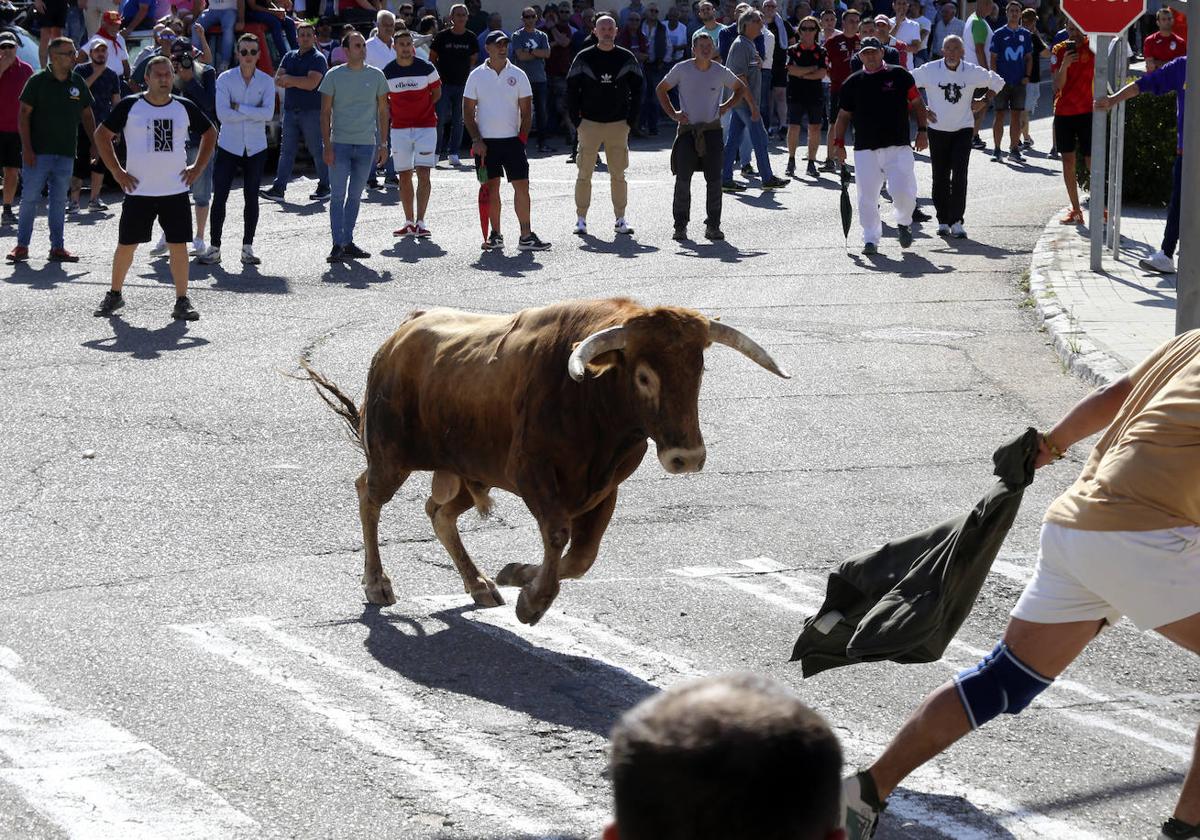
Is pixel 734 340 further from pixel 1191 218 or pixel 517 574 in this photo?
pixel 1191 218

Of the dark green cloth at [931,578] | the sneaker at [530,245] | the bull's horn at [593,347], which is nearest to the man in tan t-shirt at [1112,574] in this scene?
the dark green cloth at [931,578]

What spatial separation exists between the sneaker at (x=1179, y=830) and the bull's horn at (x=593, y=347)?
2709mm

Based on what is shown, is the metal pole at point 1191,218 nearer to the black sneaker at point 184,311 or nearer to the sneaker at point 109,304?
the black sneaker at point 184,311

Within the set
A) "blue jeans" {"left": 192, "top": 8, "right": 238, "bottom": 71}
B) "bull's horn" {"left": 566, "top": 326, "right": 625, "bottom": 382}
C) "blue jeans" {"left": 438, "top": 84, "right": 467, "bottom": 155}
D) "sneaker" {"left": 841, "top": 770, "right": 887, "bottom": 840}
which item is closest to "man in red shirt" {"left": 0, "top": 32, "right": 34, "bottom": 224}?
"blue jeans" {"left": 192, "top": 8, "right": 238, "bottom": 71}

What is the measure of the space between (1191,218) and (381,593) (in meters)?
5.55

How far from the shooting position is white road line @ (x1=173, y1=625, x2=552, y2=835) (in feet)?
Answer: 17.1

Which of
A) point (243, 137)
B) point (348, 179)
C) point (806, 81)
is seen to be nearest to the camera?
point (243, 137)

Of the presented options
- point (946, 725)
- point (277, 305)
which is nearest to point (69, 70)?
point (277, 305)

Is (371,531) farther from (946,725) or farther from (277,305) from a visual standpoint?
(277,305)

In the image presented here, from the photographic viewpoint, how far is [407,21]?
2514 centimetres

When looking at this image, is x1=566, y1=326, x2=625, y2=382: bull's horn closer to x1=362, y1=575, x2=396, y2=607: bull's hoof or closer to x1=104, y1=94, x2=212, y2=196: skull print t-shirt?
x1=362, y1=575, x2=396, y2=607: bull's hoof

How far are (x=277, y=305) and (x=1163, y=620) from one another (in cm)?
1162

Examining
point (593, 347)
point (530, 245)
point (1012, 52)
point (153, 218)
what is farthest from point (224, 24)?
point (593, 347)

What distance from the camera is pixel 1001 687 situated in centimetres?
453
